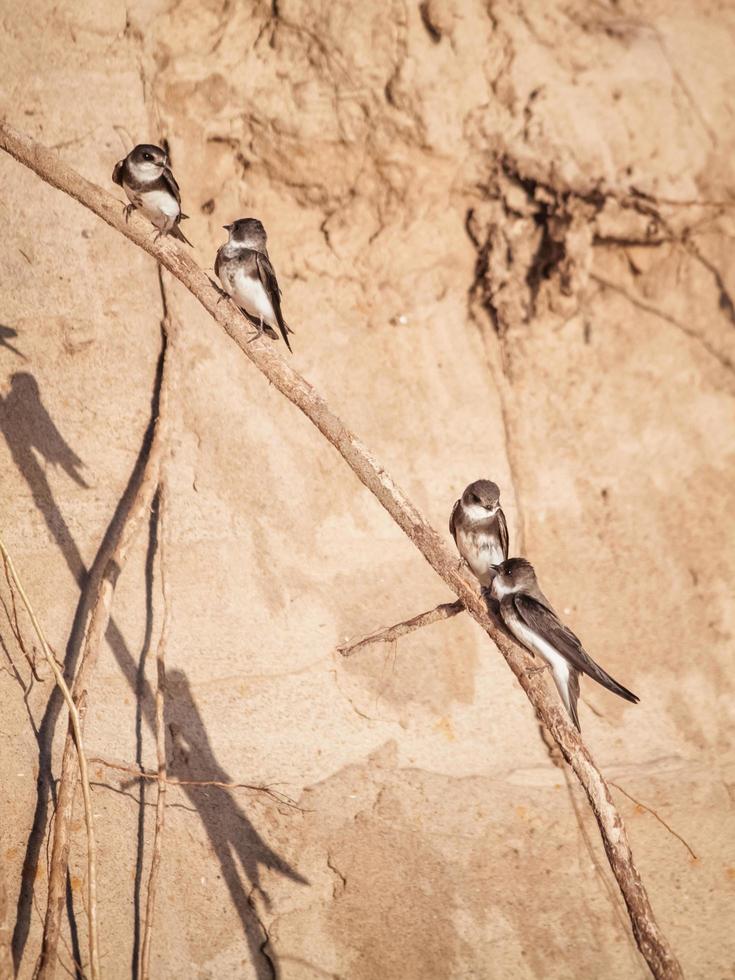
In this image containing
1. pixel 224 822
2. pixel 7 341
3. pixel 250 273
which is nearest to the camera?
pixel 250 273

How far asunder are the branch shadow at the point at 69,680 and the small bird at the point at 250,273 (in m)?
0.95

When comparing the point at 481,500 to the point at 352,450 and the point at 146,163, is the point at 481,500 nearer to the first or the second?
the point at 352,450

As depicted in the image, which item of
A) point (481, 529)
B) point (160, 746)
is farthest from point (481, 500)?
point (160, 746)

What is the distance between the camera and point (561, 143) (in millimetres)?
5078

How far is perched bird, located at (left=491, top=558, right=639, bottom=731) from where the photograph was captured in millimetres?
3016

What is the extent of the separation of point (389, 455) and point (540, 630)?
6.80ft

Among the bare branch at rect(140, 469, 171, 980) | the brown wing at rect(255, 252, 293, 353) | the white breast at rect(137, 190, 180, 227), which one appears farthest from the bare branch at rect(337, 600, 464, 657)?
the white breast at rect(137, 190, 180, 227)

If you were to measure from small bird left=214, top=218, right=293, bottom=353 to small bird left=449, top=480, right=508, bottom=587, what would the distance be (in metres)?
0.92

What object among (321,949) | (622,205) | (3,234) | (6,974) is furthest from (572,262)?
(6,974)

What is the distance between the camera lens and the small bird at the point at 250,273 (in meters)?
3.60

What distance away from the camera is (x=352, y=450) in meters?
3.02

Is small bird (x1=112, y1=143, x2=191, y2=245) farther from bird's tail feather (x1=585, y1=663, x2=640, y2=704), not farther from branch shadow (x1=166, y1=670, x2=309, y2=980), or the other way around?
bird's tail feather (x1=585, y1=663, x2=640, y2=704)

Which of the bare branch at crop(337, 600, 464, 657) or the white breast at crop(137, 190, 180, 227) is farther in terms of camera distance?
the white breast at crop(137, 190, 180, 227)

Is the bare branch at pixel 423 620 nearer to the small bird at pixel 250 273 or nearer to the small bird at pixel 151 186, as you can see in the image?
the small bird at pixel 250 273
